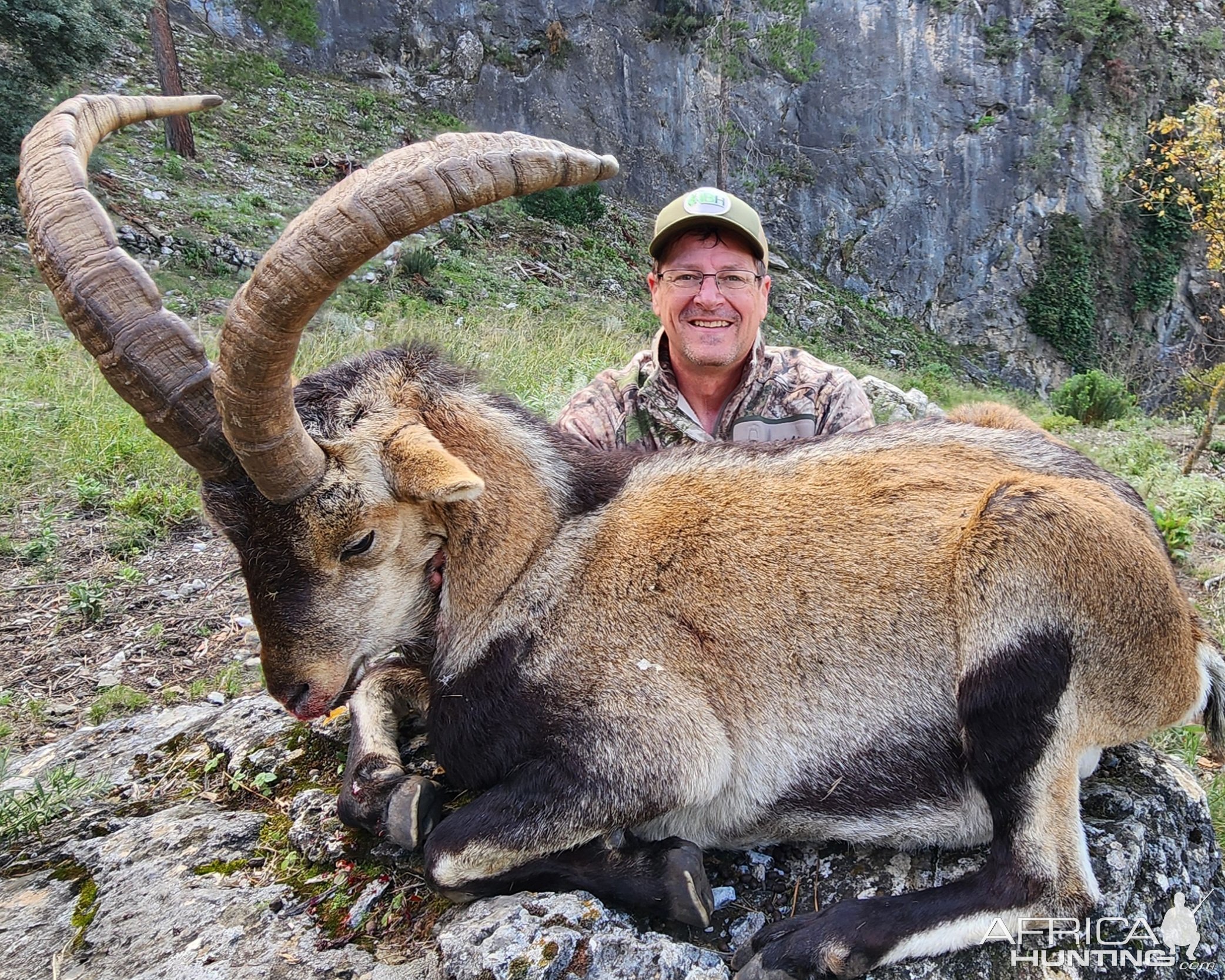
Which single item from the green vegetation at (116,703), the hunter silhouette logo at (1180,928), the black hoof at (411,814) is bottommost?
the hunter silhouette logo at (1180,928)

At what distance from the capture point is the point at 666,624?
355 cm

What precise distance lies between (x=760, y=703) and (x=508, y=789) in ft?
3.85

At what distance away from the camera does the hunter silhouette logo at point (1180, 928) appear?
3264 mm

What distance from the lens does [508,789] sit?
3361 mm

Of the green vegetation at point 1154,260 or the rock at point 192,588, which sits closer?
the rock at point 192,588

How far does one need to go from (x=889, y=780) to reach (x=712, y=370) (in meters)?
3.28

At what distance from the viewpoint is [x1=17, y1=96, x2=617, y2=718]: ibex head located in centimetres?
271

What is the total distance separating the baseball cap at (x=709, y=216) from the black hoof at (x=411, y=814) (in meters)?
3.89

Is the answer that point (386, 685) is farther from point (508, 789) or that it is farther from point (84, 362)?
point (84, 362)

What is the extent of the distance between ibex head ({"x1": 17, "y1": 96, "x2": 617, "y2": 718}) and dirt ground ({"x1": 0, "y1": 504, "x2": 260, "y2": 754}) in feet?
8.75

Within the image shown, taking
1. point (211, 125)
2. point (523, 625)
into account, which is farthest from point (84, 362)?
point (211, 125)

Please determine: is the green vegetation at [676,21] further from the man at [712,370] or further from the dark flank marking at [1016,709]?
the dark flank marking at [1016,709]

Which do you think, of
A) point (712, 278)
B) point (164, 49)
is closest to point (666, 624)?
point (712, 278)

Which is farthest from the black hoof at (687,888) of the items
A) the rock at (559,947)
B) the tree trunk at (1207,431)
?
the tree trunk at (1207,431)
